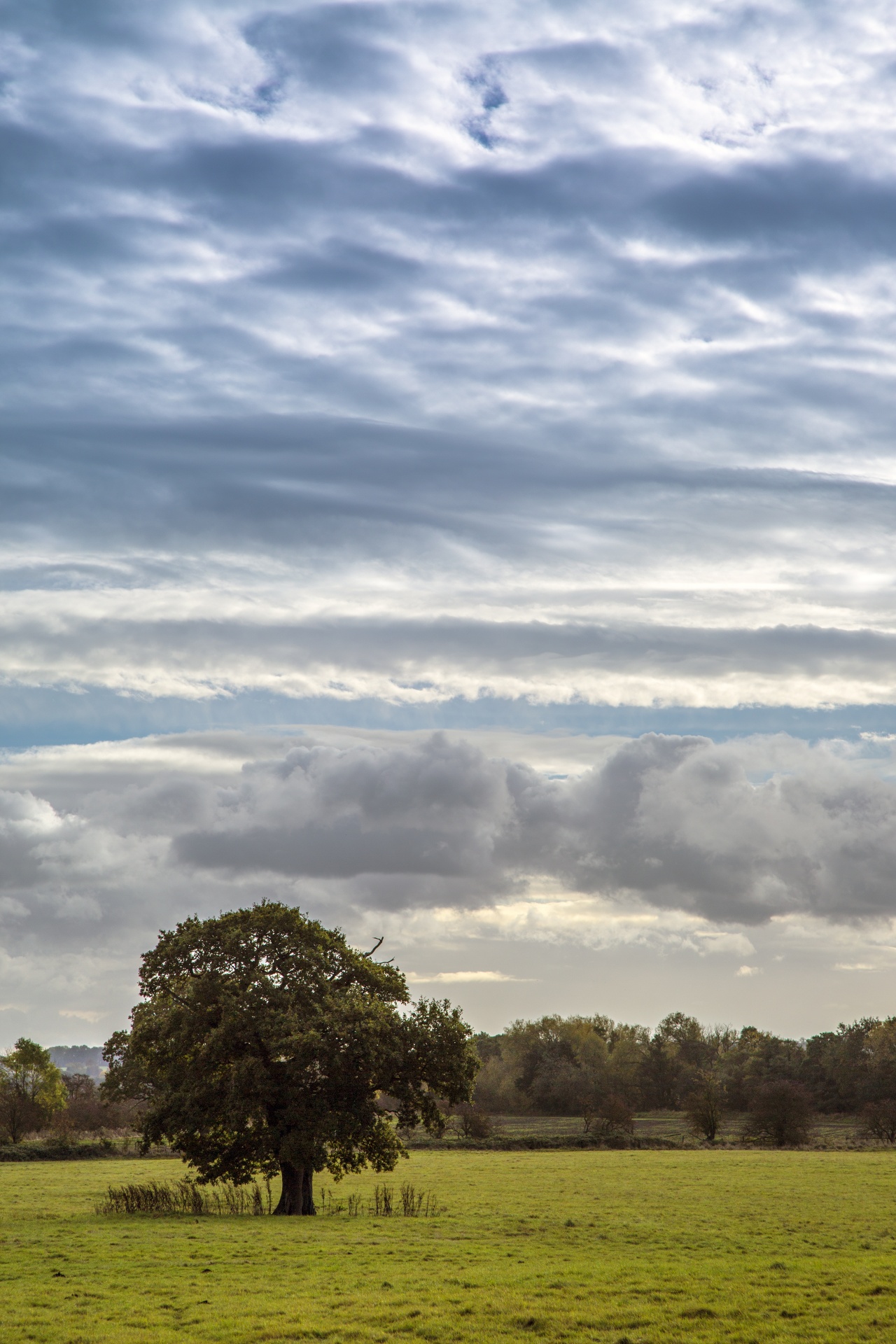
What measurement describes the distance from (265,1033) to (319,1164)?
5.50 m

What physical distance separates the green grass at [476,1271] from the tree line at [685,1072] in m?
62.6

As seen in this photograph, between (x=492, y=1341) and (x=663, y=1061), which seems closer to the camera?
(x=492, y=1341)

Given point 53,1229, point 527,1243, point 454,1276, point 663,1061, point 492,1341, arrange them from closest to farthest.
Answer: point 492,1341 → point 454,1276 → point 527,1243 → point 53,1229 → point 663,1061

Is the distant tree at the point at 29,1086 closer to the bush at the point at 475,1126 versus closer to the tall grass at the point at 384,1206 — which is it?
the bush at the point at 475,1126

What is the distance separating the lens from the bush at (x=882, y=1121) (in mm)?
101875

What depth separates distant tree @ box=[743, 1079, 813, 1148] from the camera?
96812mm

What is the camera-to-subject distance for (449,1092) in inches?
1719

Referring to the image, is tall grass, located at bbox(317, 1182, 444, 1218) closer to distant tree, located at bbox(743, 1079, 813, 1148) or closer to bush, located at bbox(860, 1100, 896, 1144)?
distant tree, located at bbox(743, 1079, 813, 1148)

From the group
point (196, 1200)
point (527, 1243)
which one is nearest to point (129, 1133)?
point (196, 1200)

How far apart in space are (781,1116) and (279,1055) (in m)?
73.2

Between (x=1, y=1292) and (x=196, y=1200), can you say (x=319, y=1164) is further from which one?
(x=1, y=1292)

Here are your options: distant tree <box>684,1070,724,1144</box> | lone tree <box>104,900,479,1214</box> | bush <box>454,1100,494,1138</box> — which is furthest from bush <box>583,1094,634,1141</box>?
lone tree <box>104,900,479,1214</box>

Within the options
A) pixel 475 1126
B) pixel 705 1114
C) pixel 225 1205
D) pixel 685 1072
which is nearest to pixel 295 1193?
pixel 225 1205

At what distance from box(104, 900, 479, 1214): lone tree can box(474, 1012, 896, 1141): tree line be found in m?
66.2
